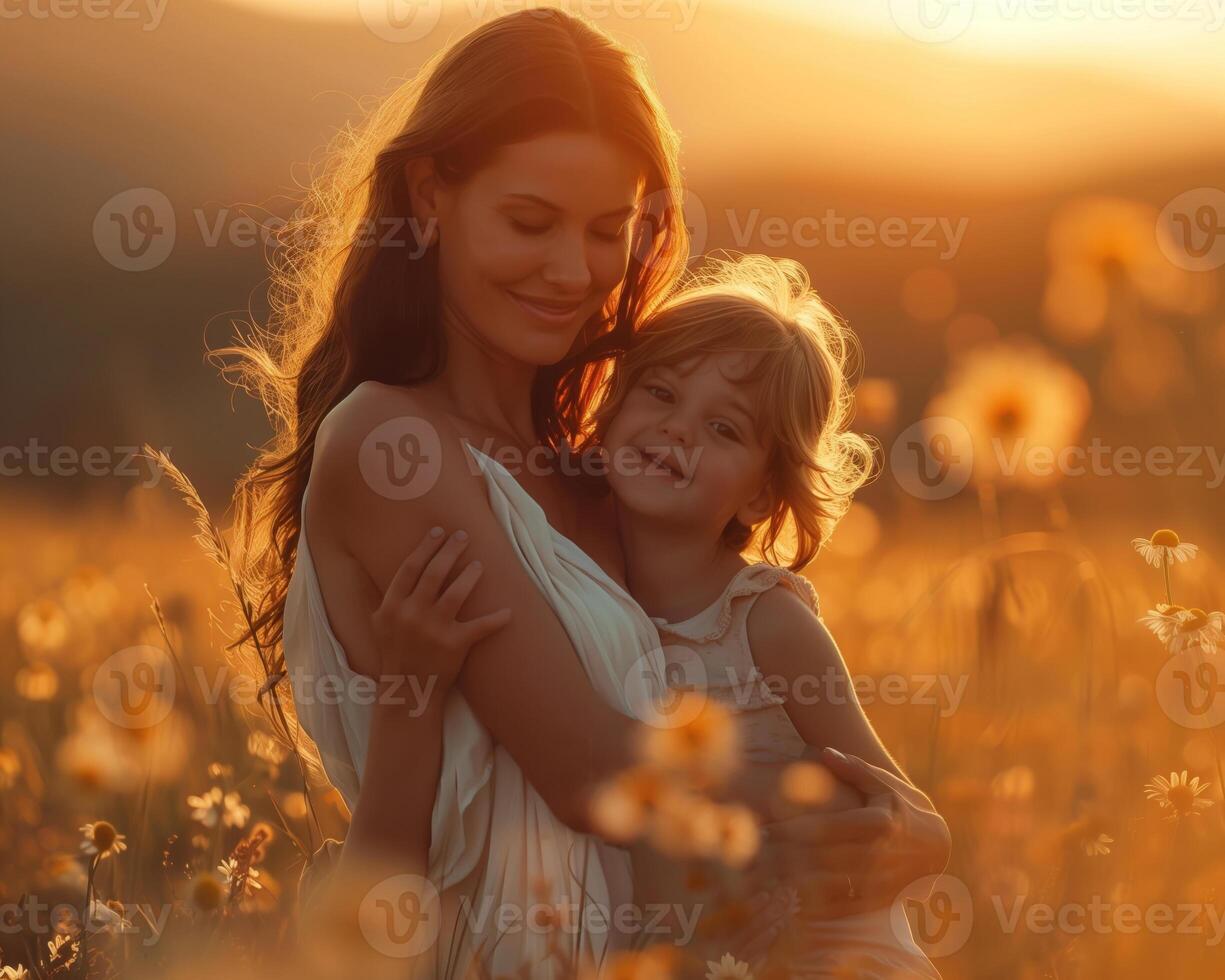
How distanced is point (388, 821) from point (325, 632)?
1.43 feet

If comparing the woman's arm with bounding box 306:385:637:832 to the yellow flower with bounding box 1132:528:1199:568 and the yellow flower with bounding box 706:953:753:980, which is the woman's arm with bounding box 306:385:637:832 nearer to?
the yellow flower with bounding box 706:953:753:980

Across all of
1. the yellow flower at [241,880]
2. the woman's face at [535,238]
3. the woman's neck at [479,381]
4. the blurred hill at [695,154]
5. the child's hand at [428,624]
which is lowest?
the yellow flower at [241,880]

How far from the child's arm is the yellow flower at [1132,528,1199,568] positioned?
2.53ft

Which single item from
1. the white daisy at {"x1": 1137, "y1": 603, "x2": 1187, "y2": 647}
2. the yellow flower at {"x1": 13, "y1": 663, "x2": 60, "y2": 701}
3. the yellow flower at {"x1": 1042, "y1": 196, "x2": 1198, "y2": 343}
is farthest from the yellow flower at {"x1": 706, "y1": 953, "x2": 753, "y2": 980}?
the yellow flower at {"x1": 13, "y1": 663, "x2": 60, "y2": 701}

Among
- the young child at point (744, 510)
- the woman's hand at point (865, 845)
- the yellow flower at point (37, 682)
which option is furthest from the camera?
the yellow flower at point (37, 682)

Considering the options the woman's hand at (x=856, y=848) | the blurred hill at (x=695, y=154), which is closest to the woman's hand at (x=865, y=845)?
the woman's hand at (x=856, y=848)

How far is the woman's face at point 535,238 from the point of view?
3104 mm

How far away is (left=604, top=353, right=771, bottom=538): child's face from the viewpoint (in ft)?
10.4

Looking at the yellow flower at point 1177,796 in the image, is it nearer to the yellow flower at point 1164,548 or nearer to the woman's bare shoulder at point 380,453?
the yellow flower at point 1164,548

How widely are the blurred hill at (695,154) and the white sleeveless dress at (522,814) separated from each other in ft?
43.8

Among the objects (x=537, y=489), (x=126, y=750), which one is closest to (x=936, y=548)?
(x=537, y=489)

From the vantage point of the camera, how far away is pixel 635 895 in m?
2.88

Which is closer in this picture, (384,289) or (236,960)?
(236,960)

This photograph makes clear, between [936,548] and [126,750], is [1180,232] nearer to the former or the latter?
[936,548]
